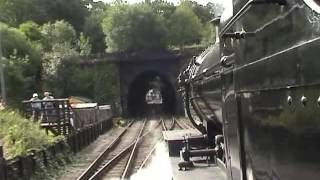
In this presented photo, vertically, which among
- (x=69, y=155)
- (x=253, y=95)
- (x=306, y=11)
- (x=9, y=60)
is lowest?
(x=69, y=155)

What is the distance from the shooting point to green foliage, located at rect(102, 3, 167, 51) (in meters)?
71.7

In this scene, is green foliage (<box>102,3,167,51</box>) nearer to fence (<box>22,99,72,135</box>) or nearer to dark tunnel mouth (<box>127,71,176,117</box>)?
dark tunnel mouth (<box>127,71,176,117</box>)

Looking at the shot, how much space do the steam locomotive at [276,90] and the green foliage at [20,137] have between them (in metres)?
13.4

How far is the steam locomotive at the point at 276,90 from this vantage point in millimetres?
2160

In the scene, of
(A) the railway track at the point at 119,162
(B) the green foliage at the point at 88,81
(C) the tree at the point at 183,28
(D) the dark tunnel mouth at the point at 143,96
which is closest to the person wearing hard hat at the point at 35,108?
(A) the railway track at the point at 119,162

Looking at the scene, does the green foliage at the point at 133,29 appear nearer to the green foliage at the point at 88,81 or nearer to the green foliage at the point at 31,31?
the green foliage at the point at 88,81

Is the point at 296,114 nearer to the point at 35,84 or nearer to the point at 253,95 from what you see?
the point at 253,95

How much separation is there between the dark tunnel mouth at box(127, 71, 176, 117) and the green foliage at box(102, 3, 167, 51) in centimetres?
382

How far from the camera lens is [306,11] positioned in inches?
87.3

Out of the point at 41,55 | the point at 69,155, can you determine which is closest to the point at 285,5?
the point at 69,155

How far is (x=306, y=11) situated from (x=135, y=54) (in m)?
63.8

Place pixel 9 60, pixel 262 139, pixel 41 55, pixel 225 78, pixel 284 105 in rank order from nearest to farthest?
pixel 284 105 → pixel 262 139 → pixel 225 78 → pixel 9 60 → pixel 41 55

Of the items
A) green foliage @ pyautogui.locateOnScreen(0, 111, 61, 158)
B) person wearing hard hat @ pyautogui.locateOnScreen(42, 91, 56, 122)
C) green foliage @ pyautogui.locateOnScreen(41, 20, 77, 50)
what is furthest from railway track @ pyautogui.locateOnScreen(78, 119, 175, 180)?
green foliage @ pyautogui.locateOnScreen(41, 20, 77, 50)

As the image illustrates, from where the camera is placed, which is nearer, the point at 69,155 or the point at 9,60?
the point at 69,155
